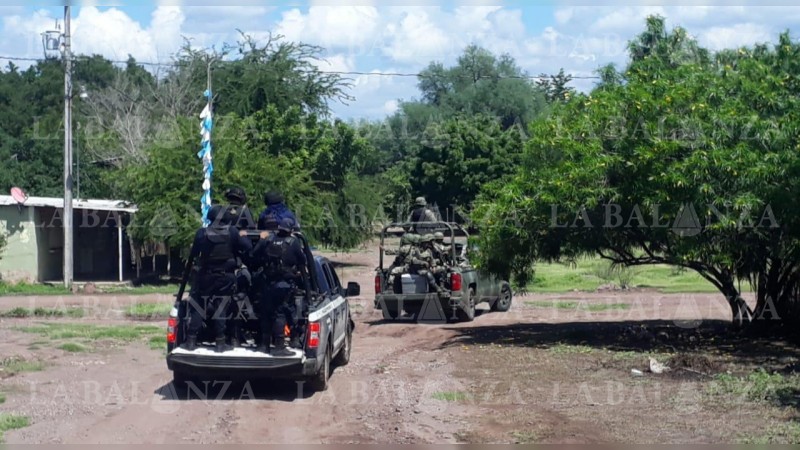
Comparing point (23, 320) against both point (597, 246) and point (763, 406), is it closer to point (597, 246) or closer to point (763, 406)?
point (597, 246)

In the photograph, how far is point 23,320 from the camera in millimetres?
21266

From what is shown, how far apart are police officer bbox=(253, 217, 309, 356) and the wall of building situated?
Result: 2228 cm

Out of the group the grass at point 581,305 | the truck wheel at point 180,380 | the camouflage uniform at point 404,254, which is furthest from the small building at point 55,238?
the truck wheel at point 180,380

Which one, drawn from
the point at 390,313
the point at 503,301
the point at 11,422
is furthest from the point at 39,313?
the point at 11,422

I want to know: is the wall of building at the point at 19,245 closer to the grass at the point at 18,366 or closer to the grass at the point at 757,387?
the grass at the point at 18,366

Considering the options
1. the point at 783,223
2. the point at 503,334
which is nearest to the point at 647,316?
the point at 503,334

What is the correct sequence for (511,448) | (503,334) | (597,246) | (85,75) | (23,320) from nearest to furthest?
1. (511,448)
2. (597,246)
3. (503,334)
4. (23,320)
5. (85,75)

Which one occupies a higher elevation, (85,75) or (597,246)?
(85,75)

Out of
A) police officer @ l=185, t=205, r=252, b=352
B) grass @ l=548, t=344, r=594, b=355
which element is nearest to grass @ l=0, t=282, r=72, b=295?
grass @ l=548, t=344, r=594, b=355

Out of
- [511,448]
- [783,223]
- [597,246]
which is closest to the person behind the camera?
[511,448]

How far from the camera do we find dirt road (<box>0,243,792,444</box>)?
9523 millimetres

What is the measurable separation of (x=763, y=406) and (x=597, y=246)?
18.5ft

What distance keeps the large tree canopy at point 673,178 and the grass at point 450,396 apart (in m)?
4.03

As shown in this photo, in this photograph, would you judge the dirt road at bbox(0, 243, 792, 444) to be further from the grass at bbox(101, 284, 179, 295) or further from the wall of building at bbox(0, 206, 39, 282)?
the wall of building at bbox(0, 206, 39, 282)
